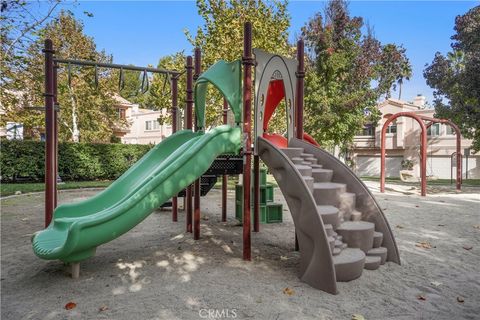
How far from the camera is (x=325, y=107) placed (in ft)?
66.5

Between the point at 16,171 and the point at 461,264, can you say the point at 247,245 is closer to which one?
the point at 461,264

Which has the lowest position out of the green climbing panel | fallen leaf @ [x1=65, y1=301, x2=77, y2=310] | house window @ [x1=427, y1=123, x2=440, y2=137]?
fallen leaf @ [x1=65, y1=301, x2=77, y2=310]

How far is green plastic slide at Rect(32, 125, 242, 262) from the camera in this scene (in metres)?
4.04

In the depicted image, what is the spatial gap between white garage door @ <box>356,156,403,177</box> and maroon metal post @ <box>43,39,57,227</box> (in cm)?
3048

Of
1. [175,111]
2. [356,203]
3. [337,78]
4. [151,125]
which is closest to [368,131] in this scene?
[337,78]

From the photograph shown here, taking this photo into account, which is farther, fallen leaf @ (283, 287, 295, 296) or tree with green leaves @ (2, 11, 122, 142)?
tree with green leaves @ (2, 11, 122, 142)

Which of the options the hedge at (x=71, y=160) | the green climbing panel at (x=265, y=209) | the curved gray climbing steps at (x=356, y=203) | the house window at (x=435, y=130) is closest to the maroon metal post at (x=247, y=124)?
the curved gray climbing steps at (x=356, y=203)

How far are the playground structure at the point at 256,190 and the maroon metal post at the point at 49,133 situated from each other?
0.05 ft

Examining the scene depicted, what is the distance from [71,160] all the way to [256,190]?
14687mm

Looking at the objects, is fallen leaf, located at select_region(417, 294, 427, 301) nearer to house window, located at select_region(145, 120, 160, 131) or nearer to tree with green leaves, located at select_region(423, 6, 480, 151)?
tree with green leaves, located at select_region(423, 6, 480, 151)

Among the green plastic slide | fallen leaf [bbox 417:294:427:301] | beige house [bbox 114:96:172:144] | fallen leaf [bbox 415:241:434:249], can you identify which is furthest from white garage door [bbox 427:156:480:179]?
the green plastic slide

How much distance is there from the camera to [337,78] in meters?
21.7

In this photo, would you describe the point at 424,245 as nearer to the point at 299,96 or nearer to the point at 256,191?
the point at 256,191

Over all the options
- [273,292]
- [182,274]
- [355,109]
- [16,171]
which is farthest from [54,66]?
[355,109]
